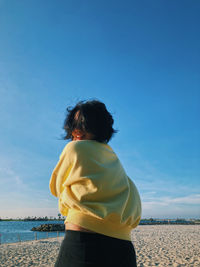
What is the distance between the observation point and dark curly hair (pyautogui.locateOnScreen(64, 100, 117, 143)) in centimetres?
140

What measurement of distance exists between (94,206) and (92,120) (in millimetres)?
567

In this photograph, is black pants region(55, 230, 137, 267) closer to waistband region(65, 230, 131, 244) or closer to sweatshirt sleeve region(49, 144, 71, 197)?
waistband region(65, 230, 131, 244)

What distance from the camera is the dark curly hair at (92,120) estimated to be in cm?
140

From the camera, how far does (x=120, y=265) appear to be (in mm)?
1098

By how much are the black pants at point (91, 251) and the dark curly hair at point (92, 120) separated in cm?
Result: 59

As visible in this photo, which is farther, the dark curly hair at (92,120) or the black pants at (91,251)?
the dark curly hair at (92,120)

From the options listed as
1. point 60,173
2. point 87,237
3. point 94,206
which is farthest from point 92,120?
point 87,237

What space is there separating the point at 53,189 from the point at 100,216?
0.41 meters

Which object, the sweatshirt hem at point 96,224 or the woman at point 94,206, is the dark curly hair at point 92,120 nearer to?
the woman at point 94,206

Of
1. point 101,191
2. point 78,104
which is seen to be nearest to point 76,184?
point 101,191

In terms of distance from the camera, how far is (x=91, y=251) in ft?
3.42

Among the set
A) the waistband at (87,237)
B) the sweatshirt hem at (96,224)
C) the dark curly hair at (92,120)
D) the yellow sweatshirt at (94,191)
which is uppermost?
the dark curly hair at (92,120)

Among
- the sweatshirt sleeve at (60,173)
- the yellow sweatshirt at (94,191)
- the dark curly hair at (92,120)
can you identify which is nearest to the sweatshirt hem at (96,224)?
the yellow sweatshirt at (94,191)

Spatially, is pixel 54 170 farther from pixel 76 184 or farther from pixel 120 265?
pixel 120 265
